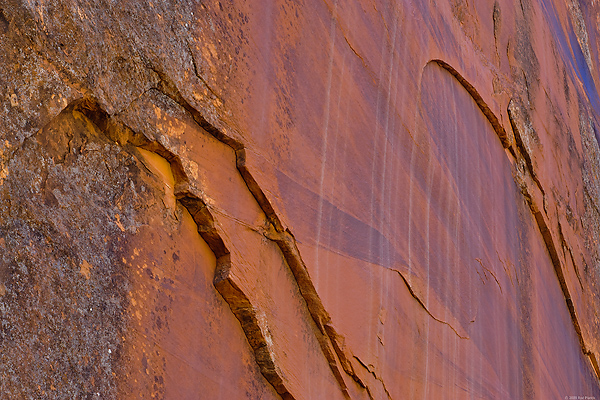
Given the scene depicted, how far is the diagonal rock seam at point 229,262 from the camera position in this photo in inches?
70.8

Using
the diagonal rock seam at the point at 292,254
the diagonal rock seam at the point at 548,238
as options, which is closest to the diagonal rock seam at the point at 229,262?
the diagonal rock seam at the point at 292,254

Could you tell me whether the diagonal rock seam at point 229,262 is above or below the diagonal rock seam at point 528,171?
below

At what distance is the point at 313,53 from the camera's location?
2.62 meters

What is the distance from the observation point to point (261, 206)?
222 centimetres

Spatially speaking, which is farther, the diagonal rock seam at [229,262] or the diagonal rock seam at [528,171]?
the diagonal rock seam at [528,171]

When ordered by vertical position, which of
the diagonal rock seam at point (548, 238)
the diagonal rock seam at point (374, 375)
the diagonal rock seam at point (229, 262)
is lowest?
the diagonal rock seam at point (374, 375)

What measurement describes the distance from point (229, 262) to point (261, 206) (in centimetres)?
27

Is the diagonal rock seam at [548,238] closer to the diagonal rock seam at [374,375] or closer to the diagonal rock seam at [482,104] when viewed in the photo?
the diagonal rock seam at [482,104]

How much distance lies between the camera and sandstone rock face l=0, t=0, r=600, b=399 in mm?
1535

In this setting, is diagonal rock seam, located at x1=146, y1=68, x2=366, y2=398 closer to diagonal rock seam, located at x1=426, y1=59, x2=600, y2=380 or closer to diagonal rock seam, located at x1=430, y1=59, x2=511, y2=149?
diagonal rock seam, located at x1=430, y1=59, x2=511, y2=149

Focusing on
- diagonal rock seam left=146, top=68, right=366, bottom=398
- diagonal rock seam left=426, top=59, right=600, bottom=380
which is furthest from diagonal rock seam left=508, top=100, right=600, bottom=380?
diagonal rock seam left=146, top=68, right=366, bottom=398

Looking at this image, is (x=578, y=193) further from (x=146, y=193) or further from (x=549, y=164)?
(x=146, y=193)

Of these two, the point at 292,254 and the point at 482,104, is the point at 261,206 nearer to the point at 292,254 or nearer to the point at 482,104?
the point at 292,254

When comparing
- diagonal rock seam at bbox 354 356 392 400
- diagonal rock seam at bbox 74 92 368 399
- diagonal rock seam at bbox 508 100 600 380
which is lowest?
diagonal rock seam at bbox 354 356 392 400
